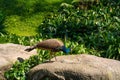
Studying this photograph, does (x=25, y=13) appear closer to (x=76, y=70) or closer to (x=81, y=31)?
(x=81, y=31)

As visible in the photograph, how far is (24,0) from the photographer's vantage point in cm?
1817

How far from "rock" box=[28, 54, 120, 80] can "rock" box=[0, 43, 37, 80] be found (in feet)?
3.08

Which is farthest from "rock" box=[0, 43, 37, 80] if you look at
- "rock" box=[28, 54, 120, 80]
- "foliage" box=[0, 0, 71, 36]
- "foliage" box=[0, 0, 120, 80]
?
"foliage" box=[0, 0, 71, 36]

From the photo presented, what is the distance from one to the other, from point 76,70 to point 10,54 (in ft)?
8.62

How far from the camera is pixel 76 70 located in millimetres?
9484

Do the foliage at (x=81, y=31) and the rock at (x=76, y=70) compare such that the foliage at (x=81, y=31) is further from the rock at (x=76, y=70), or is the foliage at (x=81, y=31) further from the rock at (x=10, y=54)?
the rock at (x=76, y=70)

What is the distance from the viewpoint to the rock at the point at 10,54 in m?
10.5

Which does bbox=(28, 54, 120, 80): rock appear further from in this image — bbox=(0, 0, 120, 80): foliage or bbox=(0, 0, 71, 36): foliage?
bbox=(0, 0, 71, 36): foliage

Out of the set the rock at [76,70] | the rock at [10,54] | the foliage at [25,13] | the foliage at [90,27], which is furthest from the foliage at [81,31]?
the rock at [76,70]

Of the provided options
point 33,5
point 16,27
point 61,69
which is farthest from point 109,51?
point 33,5

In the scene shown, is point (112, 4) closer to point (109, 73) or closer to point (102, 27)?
point (102, 27)

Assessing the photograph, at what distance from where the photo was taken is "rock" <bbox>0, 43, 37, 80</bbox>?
10.5m

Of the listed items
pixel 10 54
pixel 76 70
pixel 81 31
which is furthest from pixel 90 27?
pixel 76 70

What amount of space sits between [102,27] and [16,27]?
4.01 metres
